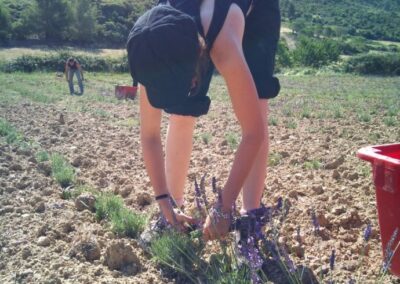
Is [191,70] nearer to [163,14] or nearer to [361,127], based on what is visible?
[163,14]

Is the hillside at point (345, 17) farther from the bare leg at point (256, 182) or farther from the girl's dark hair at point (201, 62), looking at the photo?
the girl's dark hair at point (201, 62)

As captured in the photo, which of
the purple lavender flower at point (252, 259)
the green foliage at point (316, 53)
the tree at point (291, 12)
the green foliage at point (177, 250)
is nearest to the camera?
the purple lavender flower at point (252, 259)

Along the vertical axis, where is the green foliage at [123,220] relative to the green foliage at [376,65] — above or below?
above

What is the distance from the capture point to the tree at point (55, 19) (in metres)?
64.6

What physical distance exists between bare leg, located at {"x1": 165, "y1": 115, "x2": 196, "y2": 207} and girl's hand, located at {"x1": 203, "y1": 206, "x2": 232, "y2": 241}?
740mm

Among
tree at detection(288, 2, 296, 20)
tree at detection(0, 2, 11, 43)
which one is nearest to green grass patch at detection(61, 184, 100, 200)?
tree at detection(0, 2, 11, 43)

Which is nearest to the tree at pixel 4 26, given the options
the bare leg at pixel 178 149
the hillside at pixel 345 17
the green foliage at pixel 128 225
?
the hillside at pixel 345 17

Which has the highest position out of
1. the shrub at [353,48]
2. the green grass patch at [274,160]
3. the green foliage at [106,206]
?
the green foliage at [106,206]

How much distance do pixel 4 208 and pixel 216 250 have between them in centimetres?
157

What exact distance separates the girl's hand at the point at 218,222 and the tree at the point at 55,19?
66471mm

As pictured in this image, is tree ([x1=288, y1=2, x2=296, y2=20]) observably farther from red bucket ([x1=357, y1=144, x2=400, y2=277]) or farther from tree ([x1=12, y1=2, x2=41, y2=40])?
red bucket ([x1=357, y1=144, x2=400, y2=277])

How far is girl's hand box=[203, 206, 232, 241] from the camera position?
1981 mm

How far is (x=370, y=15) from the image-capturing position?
101 meters

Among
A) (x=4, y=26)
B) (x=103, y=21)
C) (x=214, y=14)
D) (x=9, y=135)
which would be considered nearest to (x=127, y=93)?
(x=9, y=135)
